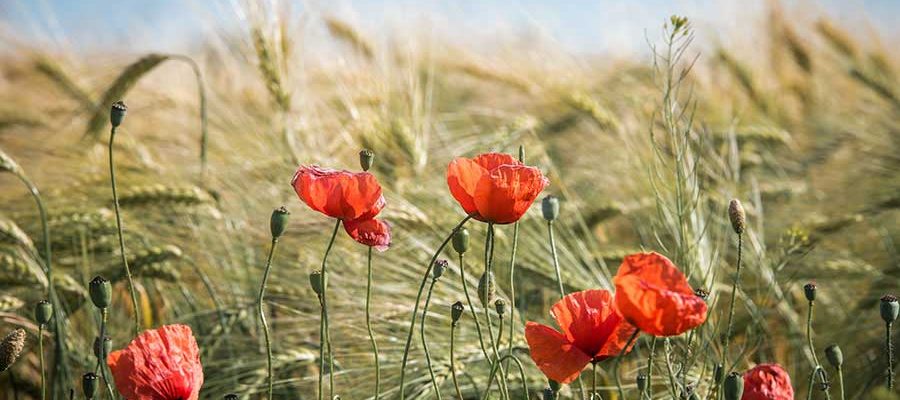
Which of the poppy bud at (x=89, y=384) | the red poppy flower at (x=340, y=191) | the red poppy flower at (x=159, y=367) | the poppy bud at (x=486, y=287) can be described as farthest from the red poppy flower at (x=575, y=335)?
the poppy bud at (x=89, y=384)

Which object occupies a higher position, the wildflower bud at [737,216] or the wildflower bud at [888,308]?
the wildflower bud at [737,216]

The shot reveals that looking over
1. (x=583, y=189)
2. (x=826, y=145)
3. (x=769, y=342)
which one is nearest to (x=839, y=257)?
(x=769, y=342)

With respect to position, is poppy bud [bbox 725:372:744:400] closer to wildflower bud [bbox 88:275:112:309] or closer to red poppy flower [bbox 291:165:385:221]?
red poppy flower [bbox 291:165:385:221]

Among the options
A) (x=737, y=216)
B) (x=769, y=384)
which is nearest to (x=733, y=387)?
(x=769, y=384)

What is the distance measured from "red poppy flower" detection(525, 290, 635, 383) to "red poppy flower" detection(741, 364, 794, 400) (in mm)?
136

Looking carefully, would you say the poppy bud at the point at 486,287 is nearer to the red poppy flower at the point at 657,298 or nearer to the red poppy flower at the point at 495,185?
the red poppy flower at the point at 495,185

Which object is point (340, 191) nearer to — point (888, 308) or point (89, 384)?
point (89, 384)

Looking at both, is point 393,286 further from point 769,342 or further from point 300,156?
point 769,342

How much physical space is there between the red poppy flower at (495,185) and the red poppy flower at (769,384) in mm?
268

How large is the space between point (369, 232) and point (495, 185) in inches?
5.5

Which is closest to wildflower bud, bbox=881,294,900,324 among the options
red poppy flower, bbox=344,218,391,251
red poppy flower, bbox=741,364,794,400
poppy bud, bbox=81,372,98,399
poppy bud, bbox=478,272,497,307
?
red poppy flower, bbox=741,364,794,400

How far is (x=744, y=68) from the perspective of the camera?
3402mm

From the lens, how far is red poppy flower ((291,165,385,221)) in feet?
3.22

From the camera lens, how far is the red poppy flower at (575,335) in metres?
0.97
